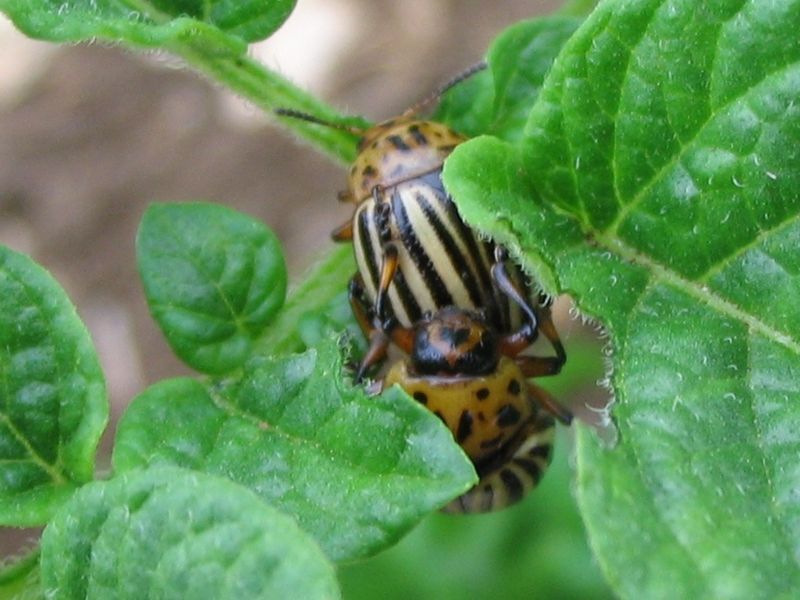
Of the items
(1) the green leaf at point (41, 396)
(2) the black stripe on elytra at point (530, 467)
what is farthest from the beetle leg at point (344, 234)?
(1) the green leaf at point (41, 396)

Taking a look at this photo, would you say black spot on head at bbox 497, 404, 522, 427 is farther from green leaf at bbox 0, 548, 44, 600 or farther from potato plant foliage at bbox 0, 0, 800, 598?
green leaf at bbox 0, 548, 44, 600

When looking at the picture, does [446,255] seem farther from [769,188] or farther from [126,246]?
[126,246]

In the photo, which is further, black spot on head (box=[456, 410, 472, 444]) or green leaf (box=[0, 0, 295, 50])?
black spot on head (box=[456, 410, 472, 444])

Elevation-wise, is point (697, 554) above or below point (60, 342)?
below

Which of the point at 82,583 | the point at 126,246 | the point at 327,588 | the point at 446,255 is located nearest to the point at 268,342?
the point at 446,255

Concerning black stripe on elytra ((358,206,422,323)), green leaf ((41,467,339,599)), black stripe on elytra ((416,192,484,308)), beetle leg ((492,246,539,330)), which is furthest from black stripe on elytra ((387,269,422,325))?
green leaf ((41,467,339,599))

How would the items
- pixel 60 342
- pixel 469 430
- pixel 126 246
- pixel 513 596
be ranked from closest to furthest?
pixel 60 342, pixel 469 430, pixel 513 596, pixel 126 246

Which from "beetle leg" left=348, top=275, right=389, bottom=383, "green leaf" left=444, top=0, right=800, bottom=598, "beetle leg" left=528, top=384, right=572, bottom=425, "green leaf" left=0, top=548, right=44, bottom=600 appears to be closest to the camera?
"green leaf" left=444, top=0, right=800, bottom=598
